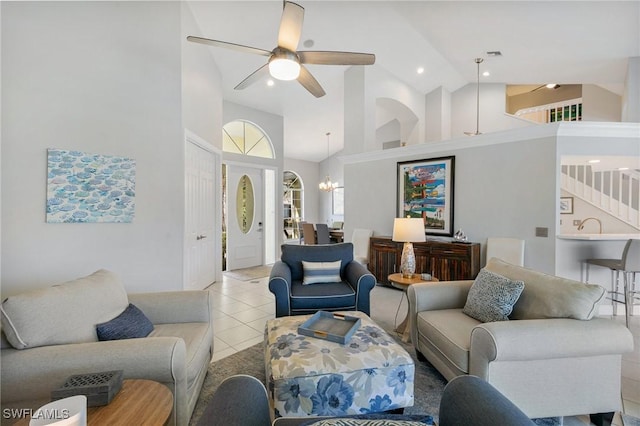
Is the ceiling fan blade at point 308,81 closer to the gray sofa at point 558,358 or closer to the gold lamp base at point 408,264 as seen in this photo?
the gold lamp base at point 408,264

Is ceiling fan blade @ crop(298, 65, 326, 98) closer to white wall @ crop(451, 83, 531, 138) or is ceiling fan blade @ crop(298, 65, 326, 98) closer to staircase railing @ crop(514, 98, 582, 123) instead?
white wall @ crop(451, 83, 531, 138)

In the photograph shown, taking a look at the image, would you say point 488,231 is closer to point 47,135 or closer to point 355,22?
point 355,22

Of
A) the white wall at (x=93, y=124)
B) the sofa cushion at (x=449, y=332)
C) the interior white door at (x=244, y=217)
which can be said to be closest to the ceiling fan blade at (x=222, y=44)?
the white wall at (x=93, y=124)

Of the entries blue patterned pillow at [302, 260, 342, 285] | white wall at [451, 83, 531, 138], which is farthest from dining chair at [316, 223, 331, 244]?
blue patterned pillow at [302, 260, 342, 285]

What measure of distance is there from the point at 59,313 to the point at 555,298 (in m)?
2.88

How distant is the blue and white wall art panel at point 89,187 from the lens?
2.64m

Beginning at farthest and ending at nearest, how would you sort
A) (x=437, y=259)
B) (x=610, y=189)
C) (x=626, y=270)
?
(x=610, y=189) → (x=437, y=259) → (x=626, y=270)

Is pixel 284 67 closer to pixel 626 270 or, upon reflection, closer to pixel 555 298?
pixel 555 298

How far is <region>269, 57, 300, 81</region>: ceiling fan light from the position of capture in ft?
7.80

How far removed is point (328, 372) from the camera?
1582mm

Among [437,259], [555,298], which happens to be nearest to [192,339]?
[555,298]

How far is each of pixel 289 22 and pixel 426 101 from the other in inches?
203

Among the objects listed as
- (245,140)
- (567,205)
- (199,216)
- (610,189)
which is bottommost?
(199,216)

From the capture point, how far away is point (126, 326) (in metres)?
1.76
